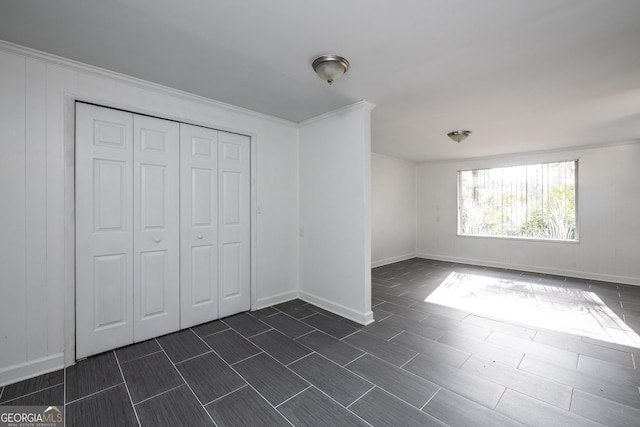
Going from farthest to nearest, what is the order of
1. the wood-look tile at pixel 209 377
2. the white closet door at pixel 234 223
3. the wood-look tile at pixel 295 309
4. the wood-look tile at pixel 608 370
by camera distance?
the wood-look tile at pixel 295 309
the white closet door at pixel 234 223
the wood-look tile at pixel 608 370
the wood-look tile at pixel 209 377

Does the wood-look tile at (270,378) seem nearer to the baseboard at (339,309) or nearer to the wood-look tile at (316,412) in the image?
the wood-look tile at (316,412)

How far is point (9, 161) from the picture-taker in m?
2.05

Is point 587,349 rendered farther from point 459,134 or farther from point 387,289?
point 459,134

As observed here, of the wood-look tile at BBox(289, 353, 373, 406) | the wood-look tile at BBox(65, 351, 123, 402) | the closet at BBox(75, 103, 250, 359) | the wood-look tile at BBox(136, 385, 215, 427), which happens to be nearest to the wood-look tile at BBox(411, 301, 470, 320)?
the wood-look tile at BBox(289, 353, 373, 406)

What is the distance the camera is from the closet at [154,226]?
2.43m

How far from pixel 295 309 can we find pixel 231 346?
1.07 m

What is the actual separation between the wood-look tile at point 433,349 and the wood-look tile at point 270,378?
3.73 ft

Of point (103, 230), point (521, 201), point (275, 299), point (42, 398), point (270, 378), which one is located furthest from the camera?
point (521, 201)

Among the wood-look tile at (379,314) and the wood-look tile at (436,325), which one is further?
the wood-look tile at (379,314)

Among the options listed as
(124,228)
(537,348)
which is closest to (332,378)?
(537,348)

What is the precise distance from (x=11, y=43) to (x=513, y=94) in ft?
14.4

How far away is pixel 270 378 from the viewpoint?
6.99 ft

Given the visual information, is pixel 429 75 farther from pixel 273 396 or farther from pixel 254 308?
pixel 254 308

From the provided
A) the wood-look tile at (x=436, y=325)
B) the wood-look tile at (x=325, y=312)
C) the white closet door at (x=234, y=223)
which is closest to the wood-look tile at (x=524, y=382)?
the wood-look tile at (x=436, y=325)
